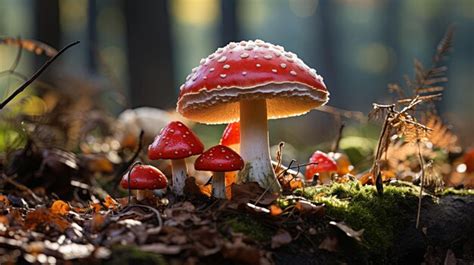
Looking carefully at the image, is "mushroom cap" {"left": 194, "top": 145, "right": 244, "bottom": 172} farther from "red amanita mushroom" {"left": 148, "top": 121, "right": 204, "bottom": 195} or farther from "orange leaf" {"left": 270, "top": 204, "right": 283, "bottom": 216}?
"orange leaf" {"left": 270, "top": 204, "right": 283, "bottom": 216}

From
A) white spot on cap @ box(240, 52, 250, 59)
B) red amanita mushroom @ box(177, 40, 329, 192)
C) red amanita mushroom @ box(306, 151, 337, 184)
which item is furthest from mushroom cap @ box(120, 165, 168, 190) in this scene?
red amanita mushroom @ box(306, 151, 337, 184)

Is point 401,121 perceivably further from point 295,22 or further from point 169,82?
point 295,22

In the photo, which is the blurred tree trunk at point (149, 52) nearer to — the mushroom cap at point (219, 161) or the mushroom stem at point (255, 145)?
the mushroom stem at point (255, 145)

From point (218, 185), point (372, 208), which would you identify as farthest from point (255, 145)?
point (372, 208)

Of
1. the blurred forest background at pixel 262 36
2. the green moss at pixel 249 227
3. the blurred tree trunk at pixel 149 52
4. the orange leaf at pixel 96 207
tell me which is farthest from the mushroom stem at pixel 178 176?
the blurred tree trunk at pixel 149 52

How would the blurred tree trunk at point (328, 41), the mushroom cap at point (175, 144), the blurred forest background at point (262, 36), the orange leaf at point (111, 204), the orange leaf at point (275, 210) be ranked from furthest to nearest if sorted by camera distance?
the blurred tree trunk at point (328, 41)
the blurred forest background at point (262, 36)
the orange leaf at point (111, 204)
the mushroom cap at point (175, 144)
the orange leaf at point (275, 210)

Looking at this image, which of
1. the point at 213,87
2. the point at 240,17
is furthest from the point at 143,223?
the point at 240,17
